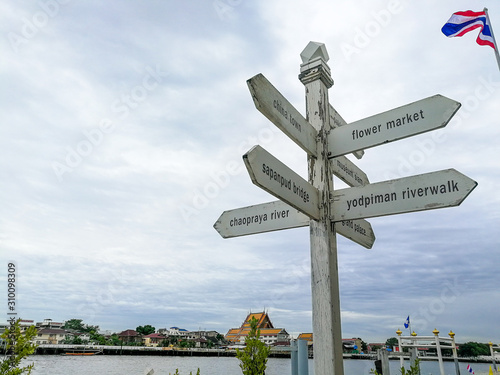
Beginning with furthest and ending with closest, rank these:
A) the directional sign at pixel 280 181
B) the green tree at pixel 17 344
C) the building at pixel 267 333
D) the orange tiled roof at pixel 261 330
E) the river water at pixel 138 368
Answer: the orange tiled roof at pixel 261 330 < the building at pixel 267 333 < the river water at pixel 138 368 < the green tree at pixel 17 344 < the directional sign at pixel 280 181

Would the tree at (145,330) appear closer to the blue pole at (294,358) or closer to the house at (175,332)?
the house at (175,332)

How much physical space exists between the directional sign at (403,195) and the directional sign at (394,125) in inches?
16.2

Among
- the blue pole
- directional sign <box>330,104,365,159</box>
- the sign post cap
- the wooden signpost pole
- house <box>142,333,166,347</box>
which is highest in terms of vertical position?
the sign post cap

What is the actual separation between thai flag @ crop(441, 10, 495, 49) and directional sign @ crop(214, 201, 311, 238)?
4.65 m

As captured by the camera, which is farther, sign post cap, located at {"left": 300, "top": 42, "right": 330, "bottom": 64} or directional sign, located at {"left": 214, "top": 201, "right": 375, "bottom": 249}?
sign post cap, located at {"left": 300, "top": 42, "right": 330, "bottom": 64}

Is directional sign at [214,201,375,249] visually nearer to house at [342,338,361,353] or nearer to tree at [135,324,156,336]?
house at [342,338,361,353]

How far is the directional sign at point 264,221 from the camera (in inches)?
117

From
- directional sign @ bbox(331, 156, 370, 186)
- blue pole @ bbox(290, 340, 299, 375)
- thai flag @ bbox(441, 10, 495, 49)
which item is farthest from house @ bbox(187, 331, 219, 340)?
directional sign @ bbox(331, 156, 370, 186)

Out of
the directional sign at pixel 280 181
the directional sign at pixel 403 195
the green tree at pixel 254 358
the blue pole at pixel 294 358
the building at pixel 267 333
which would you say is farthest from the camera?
the building at pixel 267 333

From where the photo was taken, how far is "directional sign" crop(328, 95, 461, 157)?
276 centimetres

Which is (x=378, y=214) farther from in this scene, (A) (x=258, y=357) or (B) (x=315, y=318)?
(A) (x=258, y=357)

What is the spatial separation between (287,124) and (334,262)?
45.5 inches

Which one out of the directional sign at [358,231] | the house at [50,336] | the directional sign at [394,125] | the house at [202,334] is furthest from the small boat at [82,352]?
the directional sign at [394,125]

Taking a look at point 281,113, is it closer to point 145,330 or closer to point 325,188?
point 325,188
